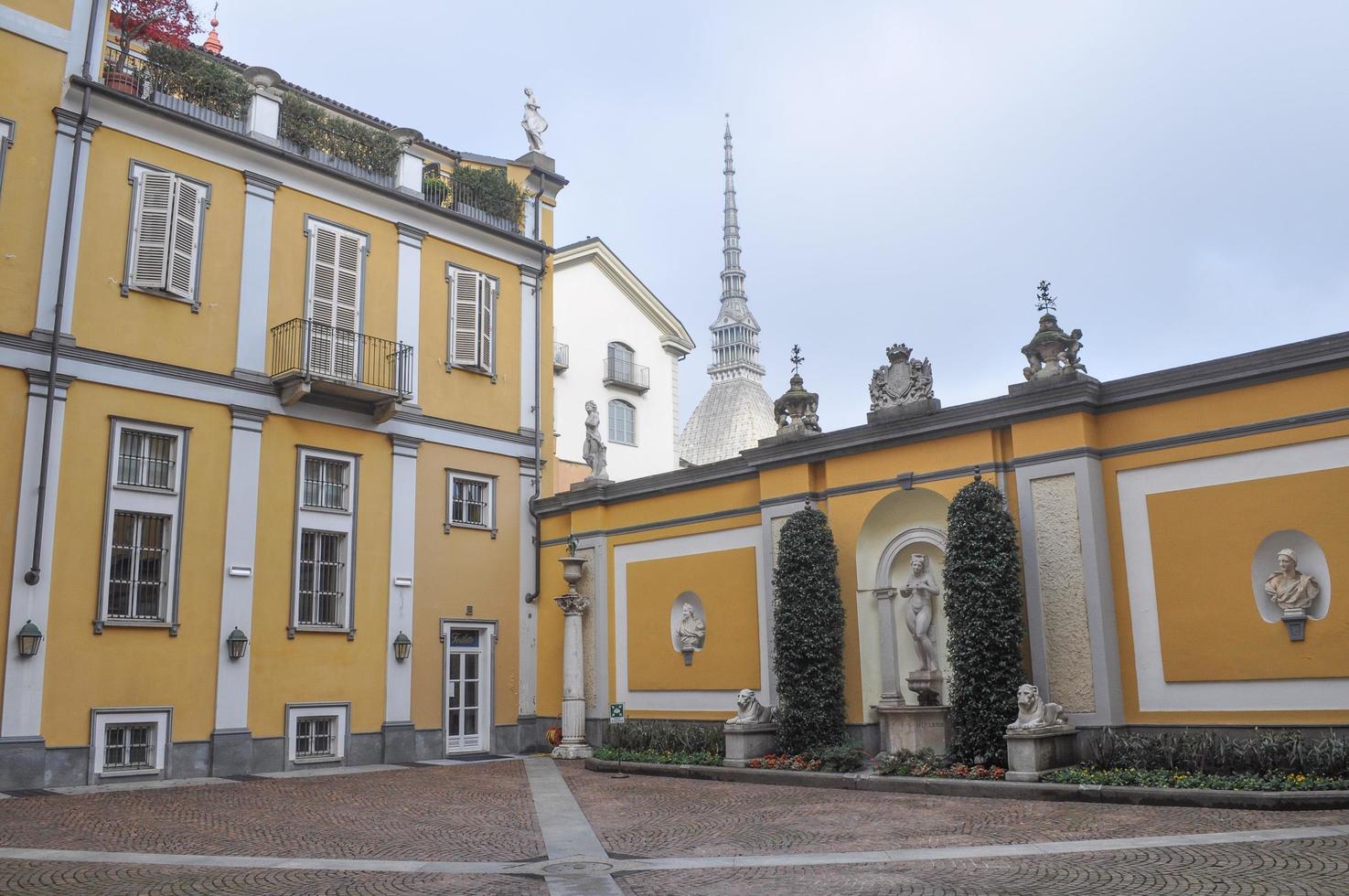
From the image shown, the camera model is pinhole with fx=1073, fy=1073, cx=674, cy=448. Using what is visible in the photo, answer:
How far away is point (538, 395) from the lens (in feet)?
75.6

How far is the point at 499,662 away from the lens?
2125cm

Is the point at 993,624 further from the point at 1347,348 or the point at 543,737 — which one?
the point at 543,737

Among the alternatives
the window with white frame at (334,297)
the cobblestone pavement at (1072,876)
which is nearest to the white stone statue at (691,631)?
the window with white frame at (334,297)

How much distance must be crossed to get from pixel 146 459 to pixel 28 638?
10.6 ft

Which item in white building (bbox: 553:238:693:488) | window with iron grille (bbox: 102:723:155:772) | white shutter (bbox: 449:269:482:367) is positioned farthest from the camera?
white building (bbox: 553:238:693:488)

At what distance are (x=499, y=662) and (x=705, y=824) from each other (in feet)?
34.8

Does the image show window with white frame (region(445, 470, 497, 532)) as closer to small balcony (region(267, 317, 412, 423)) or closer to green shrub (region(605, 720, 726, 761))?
small balcony (region(267, 317, 412, 423))

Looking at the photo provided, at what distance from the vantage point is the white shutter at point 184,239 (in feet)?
57.2

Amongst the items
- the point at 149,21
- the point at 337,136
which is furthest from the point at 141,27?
the point at 337,136

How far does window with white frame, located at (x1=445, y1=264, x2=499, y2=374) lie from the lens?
21.6 m

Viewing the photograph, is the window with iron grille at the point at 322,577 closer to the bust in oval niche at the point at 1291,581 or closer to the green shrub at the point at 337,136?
the green shrub at the point at 337,136

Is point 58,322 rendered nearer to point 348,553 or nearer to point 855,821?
point 348,553

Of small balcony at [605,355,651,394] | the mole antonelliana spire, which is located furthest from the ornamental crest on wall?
the mole antonelliana spire

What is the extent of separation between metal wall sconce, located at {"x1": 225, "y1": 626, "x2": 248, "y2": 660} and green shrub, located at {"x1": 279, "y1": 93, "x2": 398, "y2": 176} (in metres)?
9.07
